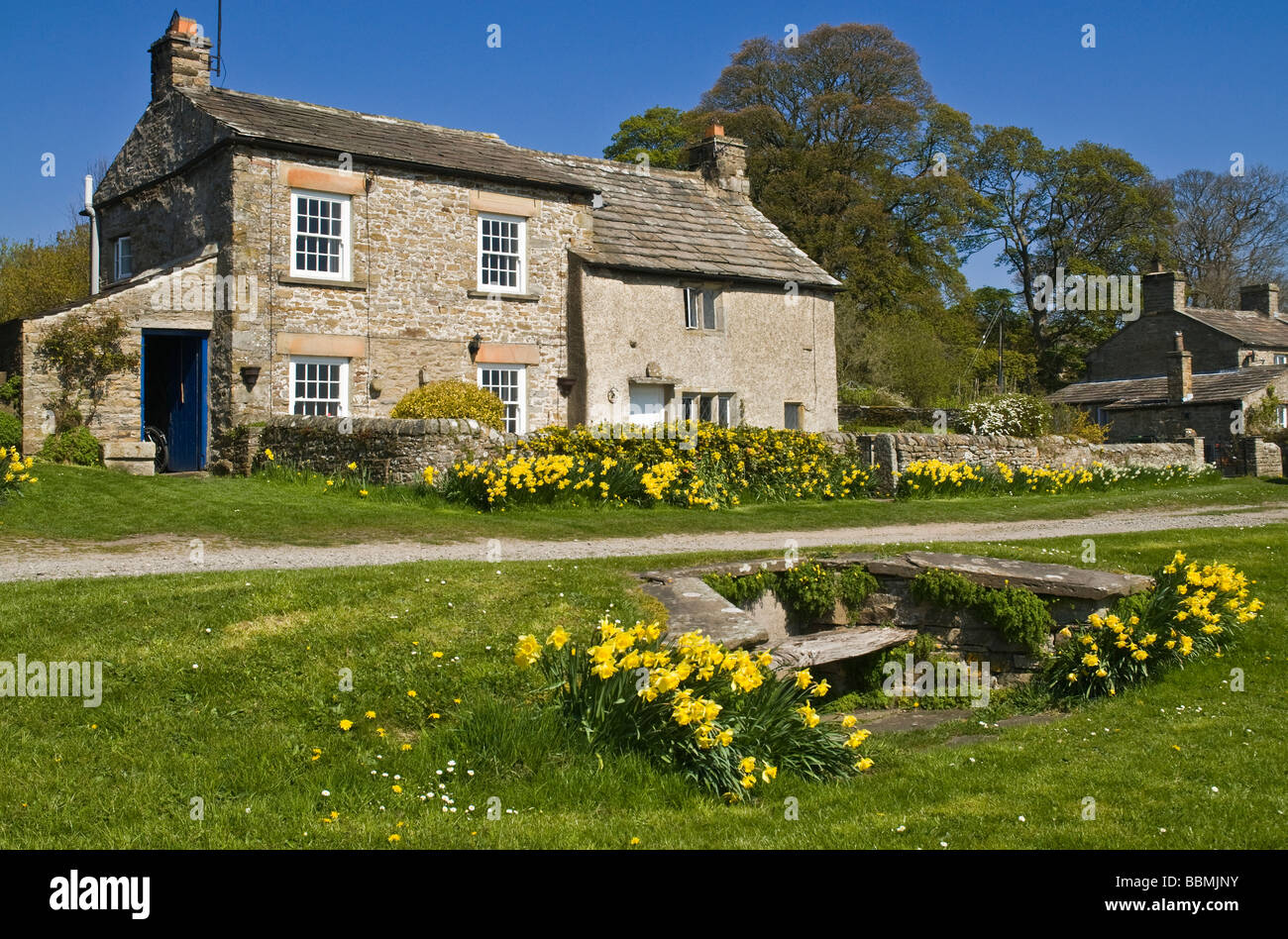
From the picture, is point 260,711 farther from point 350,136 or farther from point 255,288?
point 350,136

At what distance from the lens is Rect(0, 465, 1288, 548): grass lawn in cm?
1332

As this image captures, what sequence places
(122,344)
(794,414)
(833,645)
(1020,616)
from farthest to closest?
(794,414), (122,344), (1020,616), (833,645)

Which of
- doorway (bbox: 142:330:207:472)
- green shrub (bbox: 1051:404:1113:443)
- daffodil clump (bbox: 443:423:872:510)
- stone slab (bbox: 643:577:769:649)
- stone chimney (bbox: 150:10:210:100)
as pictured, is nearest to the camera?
stone slab (bbox: 643:577:769:649)

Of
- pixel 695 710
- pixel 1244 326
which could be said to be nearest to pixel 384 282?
pixel 695 710

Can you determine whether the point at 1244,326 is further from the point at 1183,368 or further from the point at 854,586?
the point at 854,586

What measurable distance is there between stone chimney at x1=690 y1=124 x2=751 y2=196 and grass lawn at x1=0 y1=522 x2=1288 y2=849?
A: 24.4 m

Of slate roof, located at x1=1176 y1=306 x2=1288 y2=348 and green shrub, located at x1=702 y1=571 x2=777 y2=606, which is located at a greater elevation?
slate roof, located at x1=1176 y1=306 x2=1288 y2=348

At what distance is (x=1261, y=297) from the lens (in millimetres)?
52062

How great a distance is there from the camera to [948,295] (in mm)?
49719

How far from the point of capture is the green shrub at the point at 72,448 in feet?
64.4

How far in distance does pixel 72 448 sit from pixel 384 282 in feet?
21.5

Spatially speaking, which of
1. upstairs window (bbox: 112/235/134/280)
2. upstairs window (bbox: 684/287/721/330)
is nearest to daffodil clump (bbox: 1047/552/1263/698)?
upstairs window (bbox: 684/287/721/330)

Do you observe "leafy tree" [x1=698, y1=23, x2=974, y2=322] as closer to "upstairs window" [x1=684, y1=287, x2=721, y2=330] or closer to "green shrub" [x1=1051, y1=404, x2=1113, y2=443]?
"green shrub" [x1=1051, y1=404, x2=1113, y2=443]

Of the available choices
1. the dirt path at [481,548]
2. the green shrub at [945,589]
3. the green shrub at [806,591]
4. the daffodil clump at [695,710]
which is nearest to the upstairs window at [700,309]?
the dirt path at [481,548]
